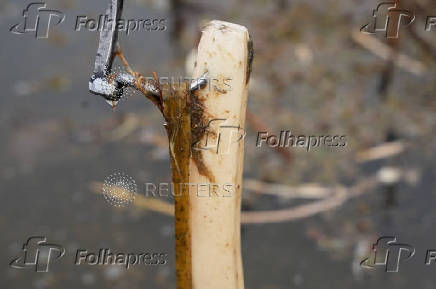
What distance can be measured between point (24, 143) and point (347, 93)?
155 centimetres

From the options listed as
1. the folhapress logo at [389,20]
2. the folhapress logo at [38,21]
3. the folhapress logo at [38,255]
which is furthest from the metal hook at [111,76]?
the folhapress logo at [38,21]

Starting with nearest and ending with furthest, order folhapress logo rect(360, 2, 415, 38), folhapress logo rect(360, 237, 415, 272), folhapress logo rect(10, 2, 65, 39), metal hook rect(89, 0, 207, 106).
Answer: metal hook rect(89, 0, 207, 106) < folhapress logo rect(360, 237, 415, 272) < folhapress logo rect(360, 2, 415, 38) < folhapress logo rect(10, 2, 65, 39)

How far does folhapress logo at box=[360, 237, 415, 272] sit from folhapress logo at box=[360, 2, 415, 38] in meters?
1.05

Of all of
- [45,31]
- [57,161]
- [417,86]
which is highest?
[45,31]

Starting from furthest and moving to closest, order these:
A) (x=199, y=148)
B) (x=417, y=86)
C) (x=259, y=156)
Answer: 1. (x=417, y=86)
2. (x=259, y=156)
3. (x=199, y=148)

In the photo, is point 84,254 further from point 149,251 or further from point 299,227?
point 299,227

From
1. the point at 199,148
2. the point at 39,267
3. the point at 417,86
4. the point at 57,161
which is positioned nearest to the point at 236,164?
the point at 199,148

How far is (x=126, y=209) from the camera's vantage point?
80.4 inches

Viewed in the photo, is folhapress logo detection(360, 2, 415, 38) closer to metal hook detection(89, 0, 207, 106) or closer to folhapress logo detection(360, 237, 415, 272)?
folhapress logo detection(360, 237, 415, 272)

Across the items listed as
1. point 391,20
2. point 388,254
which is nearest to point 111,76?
point 388,254

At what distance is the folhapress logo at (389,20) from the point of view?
2.47m

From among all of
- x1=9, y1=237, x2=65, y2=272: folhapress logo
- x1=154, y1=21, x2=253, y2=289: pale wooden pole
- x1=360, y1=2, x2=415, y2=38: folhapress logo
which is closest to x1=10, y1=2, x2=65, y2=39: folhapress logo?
x1=9, y1=237, x2=65, y2=272: folhapress logo

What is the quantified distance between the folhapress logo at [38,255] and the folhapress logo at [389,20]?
1745 mm

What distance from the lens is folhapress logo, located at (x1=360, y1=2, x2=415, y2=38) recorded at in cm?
247
